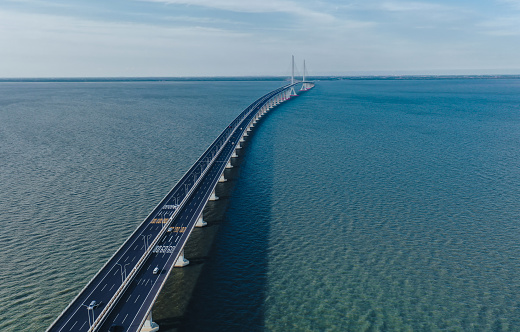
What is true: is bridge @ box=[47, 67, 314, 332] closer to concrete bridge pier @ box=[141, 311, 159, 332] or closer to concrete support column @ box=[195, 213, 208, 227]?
concrete bridge pier @ box=[141, 311, 159, 332]

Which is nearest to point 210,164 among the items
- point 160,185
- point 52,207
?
point 160,185

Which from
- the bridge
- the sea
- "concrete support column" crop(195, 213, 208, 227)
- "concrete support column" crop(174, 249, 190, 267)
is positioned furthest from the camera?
"concrete support column" crop(195, 213, 208, 227)

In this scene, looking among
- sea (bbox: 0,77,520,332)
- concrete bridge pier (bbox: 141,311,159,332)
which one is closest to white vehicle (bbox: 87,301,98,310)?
concrete bridge pier (bbox: 141,311,159,332)

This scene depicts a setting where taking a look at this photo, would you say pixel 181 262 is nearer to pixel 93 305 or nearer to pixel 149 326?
pixel 149 326

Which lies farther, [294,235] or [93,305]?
[294,235]

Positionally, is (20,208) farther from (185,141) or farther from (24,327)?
(185,141)

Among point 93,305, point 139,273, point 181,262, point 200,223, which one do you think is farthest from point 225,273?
point 93,305
